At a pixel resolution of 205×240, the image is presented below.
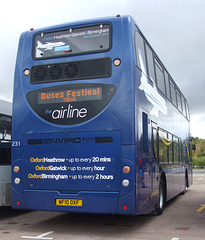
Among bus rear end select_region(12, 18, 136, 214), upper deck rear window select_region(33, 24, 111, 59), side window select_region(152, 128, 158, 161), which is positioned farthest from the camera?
side window select_region(152, 128, 158, 161)

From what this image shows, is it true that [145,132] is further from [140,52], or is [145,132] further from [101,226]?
[101,226]

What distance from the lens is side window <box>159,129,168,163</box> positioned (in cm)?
962

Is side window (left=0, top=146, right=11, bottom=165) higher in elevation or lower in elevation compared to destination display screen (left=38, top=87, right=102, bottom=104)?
lower

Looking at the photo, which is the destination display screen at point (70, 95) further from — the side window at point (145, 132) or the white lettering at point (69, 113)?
the side window at point (145, 132)

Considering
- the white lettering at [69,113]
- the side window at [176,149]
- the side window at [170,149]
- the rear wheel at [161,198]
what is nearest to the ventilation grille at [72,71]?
the white lettering at [69,113]

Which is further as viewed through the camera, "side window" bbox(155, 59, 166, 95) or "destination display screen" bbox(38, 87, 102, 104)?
"side window" bbox(155, 59, 166, 95)

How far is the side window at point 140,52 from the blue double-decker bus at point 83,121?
26 millimetres

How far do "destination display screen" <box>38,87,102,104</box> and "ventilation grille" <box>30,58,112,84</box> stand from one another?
0.28 meters

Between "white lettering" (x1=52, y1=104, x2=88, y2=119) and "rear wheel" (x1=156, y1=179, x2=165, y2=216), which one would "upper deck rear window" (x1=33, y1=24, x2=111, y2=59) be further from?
"rear wheel" (x1=156, y1=179, x2=165, y2=216)

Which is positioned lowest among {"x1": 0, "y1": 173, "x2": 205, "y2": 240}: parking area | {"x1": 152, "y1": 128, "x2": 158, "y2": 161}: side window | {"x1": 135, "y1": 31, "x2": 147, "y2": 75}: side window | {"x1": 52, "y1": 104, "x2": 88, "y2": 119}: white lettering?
{"x1": 0, "y1": 173, "x2": 205, "y2": 240}: parking area

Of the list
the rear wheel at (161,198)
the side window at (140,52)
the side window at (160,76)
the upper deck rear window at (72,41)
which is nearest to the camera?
the upper deck rear window at (72,41)

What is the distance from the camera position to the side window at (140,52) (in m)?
7.83

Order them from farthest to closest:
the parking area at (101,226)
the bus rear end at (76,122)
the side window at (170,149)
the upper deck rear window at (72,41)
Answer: the side window at (170,149) < the upper deck rear window at (72,41) < the parking area at (101,226) < the bus rear end at (76,122)

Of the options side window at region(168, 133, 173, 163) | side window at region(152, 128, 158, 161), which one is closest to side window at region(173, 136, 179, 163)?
side window at region(168, 133, 173, 163)
